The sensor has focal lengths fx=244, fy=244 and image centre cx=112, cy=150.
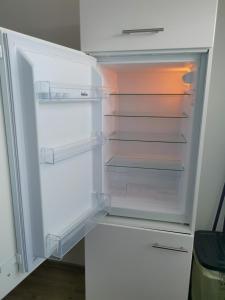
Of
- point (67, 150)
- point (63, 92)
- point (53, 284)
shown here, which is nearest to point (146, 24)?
point (63, 92)

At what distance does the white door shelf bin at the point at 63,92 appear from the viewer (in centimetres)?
79

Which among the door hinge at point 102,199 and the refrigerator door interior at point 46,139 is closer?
the refrigerator door interior at point 46,139

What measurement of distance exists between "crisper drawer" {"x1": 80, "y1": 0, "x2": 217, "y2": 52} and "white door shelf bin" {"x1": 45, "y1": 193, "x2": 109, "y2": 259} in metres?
0.80

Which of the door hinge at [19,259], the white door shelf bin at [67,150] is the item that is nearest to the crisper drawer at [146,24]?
the white door shelf bin at [67,150]

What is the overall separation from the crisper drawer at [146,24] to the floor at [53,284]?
1.76 meters

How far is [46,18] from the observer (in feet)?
5.57

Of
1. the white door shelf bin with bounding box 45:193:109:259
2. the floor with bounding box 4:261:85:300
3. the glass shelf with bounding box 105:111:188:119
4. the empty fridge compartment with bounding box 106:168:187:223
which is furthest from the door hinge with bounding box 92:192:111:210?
the floor with bounding box 4:261:85:300

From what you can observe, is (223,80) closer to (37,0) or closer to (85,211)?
(85,211)

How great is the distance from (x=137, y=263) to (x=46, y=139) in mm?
981

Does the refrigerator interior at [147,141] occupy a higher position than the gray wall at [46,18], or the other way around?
the gray wall at [46,18]

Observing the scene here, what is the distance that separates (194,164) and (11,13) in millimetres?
1641

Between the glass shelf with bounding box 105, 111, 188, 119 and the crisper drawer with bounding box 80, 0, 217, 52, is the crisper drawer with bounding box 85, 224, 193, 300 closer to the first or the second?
the glass shelf with bounding box 105, 111, 188, 119

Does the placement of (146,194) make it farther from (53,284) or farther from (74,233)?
(53,284)

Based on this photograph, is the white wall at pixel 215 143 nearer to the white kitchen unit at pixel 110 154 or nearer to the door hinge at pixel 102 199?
the white kitchen unit at pixel 110 154
